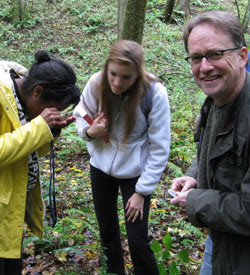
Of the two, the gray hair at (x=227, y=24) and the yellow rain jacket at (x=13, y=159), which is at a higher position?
the gray hair at (x=227, y=24)

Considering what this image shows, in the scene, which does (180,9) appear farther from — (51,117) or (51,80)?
(51,117)

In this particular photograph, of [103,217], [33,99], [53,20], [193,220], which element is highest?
[53,20]

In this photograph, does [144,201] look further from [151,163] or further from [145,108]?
Result: [145,108]

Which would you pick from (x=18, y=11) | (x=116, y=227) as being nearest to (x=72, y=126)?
(x=116, y=227)

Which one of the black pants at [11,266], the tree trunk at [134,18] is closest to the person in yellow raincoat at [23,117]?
the black pants at [11,266]

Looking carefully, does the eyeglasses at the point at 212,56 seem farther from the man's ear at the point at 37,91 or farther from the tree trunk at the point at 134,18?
the tree trunk at the point at 134,18

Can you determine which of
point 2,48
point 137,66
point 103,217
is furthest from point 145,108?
point 2,48

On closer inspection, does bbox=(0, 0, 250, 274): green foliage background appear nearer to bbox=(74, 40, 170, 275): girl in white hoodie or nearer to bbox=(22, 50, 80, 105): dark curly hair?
bbox=(74, 40, 170, 275): girl in white hoodie

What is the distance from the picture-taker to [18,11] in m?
14.9

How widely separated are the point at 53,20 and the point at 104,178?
14227 millimetres

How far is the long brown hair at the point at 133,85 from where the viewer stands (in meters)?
2.58

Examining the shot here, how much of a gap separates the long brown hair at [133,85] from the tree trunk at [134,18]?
224 cm

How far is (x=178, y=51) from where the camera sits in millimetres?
11492

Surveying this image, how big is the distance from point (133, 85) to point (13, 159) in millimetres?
1173
